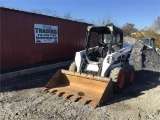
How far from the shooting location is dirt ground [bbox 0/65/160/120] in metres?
5.12

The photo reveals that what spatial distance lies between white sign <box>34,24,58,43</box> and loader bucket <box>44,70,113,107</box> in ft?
13.8

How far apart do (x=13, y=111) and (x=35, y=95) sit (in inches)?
50.1

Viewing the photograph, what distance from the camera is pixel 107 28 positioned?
7.32 m

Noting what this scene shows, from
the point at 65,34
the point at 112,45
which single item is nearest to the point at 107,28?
the point at 112,45

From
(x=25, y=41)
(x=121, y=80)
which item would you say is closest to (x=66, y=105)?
(x=121, y=80)

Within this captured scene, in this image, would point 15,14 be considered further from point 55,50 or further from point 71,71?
point 71,71

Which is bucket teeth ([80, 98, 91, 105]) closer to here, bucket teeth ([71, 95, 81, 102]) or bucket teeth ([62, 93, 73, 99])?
bucket teeth ([71, 95, 81, 102])

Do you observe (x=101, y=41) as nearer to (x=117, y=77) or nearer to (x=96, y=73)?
(x=96, y=73)

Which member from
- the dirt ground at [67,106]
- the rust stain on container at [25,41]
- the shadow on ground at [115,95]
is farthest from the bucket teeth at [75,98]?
the rust stain on container at [25,41]

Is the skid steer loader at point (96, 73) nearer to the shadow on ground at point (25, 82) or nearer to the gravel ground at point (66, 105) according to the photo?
the gravel ground at point (66, 105)

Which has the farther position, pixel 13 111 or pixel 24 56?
pixel 24 56

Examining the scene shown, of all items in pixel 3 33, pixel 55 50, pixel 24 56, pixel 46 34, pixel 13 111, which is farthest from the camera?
pixel 55 50

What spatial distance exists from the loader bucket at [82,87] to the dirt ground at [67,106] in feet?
0.64

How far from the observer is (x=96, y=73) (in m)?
6.94
